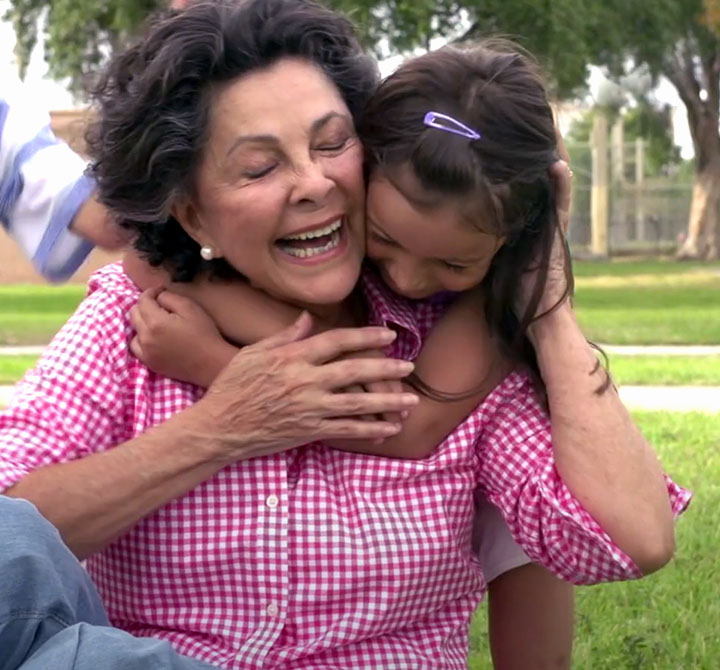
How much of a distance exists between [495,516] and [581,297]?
1593cm

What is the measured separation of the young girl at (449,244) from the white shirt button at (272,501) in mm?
160

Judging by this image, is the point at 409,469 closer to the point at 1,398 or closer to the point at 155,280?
the point at 155,280

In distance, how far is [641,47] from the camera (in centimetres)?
2697

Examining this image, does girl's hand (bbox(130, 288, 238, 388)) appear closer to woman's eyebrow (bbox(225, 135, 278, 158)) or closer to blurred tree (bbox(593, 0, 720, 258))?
woman's eyebrow (bbox(225, 135, 278, 158))

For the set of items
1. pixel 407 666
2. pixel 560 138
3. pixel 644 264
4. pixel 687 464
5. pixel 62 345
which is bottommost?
pixel 644 264

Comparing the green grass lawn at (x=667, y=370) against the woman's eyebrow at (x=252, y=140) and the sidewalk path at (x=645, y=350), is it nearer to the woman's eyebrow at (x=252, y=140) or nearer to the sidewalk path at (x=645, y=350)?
the sidewalk path at (x=645, y=350)

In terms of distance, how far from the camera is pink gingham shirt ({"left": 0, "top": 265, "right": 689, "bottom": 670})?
7.21 feet

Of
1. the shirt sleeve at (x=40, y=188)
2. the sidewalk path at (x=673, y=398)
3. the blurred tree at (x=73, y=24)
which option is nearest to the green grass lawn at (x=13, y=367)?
the sidewalk path at (x=673, y=398)

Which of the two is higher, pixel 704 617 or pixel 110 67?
pixel 110 67

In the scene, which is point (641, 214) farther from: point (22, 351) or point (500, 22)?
point (22, 351)

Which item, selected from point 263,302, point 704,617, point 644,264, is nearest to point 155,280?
point 263,302

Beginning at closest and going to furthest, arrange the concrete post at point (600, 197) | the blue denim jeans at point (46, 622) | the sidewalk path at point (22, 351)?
the blue denim jeans at point (46, 622) → the sidewalk path at point (22, 351) → the concrete post at point (600, 197)

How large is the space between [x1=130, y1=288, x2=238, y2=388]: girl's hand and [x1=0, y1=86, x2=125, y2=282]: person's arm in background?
393 mm

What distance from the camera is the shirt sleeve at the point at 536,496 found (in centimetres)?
217
